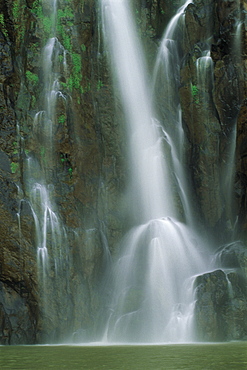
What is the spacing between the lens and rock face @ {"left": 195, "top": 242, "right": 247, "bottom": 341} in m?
18.3

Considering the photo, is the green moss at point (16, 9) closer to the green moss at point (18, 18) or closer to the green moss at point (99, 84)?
the green moss at point (18, 18)

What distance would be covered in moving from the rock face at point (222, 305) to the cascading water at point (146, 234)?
518 mm

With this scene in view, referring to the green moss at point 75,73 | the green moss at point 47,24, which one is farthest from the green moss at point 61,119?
the green moss at point 47,24

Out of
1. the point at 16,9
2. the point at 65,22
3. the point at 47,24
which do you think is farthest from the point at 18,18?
the point at 65,22

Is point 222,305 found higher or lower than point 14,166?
lower

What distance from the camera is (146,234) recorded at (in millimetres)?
22016

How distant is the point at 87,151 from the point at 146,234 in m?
5.27

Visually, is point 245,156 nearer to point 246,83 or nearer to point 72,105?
point 246,83

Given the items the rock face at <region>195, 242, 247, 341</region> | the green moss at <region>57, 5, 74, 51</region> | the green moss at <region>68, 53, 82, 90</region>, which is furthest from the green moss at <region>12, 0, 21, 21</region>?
the rock face at <region>195, 242, 247, 341</region>

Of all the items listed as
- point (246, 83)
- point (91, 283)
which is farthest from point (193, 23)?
point (91, 283)

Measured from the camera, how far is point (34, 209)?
69.6ft

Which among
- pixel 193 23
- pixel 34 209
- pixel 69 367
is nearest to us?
pixel 69 367

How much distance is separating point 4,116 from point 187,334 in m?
12.6

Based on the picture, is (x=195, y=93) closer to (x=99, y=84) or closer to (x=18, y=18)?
(x=99, y=84)
